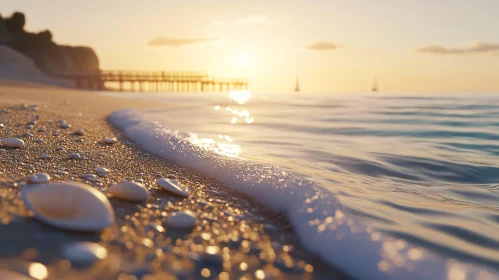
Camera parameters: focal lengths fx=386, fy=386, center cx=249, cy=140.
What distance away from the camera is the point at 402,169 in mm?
2947

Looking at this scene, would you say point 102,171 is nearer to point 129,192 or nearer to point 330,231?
point 129,192

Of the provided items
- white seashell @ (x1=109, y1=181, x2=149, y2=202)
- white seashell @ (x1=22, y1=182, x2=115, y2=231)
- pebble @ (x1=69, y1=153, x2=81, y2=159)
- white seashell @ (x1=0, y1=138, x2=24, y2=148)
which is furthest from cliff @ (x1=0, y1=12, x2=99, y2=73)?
white seashell @ (x1=22, y1=182, x2=115, y2=231)

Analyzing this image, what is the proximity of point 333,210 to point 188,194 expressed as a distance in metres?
0.63

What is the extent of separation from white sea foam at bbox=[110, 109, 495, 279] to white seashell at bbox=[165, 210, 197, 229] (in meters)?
0.40

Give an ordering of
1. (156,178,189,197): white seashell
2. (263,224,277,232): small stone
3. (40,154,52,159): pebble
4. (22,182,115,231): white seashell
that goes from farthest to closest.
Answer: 1. (40,154,52,159): pebble
2. (156,178,189,197): white seashell
3. (263,224,277,232): small stone
4. (22,182,115,231): white seashell

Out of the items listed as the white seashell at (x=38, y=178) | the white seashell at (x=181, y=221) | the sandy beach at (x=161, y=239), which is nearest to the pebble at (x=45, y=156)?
the sandy beach at (x=161, y=239)

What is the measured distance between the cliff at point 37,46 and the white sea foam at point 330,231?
45.2 metres

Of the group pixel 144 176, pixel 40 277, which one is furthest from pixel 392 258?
pixel 144 176

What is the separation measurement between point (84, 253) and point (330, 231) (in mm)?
804

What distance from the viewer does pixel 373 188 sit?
7.52 feet

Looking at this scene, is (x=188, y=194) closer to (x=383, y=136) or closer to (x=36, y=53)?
(x=383, y=136)

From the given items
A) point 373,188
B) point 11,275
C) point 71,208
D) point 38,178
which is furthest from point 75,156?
point 373,188

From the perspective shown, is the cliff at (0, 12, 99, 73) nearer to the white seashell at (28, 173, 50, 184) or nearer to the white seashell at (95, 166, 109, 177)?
the white seashell at (95, 166, 109, 177)

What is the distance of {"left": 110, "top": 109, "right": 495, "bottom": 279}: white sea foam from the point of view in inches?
45.8
